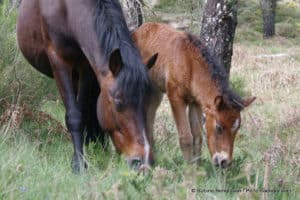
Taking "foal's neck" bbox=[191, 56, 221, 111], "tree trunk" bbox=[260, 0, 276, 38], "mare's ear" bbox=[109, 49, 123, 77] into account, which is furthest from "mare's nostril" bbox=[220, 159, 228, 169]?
"tree trunk" bbox=[260, 0, 276, 38]

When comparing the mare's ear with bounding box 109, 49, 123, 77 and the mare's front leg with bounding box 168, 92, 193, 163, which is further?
the mare's front leg with bounding box 168, 92, 193, 163

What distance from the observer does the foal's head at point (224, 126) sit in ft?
20.7

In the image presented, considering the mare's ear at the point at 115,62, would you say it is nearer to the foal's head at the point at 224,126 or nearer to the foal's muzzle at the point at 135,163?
the foal's muzzle at the point at 135,163

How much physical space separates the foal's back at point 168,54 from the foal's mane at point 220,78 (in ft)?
0.25

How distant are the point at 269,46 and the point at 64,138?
2085 cm

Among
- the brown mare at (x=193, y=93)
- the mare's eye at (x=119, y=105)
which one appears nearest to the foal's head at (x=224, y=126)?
the brown mare at (x=193, y=93)

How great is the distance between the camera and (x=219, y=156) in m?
6.27

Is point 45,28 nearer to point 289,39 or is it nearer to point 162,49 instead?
point 162,49

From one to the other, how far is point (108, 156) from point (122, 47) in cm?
128

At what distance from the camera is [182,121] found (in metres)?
7.01

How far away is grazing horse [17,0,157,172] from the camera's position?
203 inches

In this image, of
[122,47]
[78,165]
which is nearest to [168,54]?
[122,47]

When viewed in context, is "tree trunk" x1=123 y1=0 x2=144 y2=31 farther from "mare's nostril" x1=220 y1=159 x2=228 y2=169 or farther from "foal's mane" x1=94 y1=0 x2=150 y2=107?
"mare's nostril" x1=220 y1=159 x2=228 y2=169

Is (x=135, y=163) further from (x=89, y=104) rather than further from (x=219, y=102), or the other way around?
(x=89, y=104)
